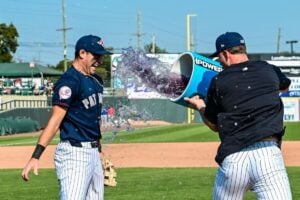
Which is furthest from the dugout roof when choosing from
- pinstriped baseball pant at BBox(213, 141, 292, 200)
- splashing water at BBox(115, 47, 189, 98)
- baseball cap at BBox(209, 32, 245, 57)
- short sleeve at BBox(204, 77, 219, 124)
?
pinstriped baseball pant at BBox(213, 141, 292, 200)

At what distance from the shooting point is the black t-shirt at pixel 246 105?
5.04 metres

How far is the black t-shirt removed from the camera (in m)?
5.04

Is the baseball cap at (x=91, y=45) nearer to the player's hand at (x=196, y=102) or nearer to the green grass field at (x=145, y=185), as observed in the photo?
the player's hand at (x=196, y=102)

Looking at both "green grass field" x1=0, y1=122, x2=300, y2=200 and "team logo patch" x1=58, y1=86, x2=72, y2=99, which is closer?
"team logo patch" x1=58, y1=86, x2=72, y2=99

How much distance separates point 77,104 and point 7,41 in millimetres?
84853

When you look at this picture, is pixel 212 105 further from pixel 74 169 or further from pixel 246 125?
pixel 74 169

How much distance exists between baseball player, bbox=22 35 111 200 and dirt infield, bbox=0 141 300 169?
11.1m

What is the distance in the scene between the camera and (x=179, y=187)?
11.5 meters

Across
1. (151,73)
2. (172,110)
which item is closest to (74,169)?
(151,73)

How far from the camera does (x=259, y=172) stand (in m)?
4.96

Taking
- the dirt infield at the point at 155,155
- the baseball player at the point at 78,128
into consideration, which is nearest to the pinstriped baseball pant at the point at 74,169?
the baseball player at the point at 78,128

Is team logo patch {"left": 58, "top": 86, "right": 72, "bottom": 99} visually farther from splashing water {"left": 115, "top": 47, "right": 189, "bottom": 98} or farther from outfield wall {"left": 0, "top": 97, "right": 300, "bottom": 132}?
outfield wall {"left": 0, "top": 97, "right": 300, "bottom": 132}

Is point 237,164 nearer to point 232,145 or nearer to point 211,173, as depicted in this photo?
point 232,145

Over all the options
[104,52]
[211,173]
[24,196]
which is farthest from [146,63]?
[211,173]
